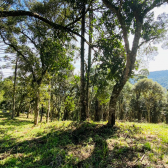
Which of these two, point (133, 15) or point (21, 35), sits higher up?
point (21, 35)

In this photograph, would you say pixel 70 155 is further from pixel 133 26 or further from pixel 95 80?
pixel 133 26

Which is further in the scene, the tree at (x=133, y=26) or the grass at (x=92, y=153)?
the tree at (x=133, y=26)

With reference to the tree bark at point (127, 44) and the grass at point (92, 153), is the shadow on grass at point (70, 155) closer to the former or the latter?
the grass at point (92, 153)

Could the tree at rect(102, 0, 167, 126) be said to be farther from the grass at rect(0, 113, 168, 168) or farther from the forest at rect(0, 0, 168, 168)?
the grass at rect(0, 113, 168, 168)

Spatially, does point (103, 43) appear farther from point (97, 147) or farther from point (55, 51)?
point (97, 147)

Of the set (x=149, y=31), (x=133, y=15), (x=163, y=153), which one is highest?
(x=133, y=15)

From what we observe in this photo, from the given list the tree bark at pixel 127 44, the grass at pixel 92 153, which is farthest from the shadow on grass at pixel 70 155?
the tree bark at pixel 127 44

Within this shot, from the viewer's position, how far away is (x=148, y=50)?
27.8ft

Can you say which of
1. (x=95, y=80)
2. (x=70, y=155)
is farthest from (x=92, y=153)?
(x=95, y=80)

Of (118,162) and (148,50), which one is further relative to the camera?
(148,50)

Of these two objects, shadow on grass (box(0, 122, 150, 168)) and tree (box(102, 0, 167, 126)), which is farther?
tree (box(102, 0, 167, 126))

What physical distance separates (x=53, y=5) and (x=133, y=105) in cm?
3351

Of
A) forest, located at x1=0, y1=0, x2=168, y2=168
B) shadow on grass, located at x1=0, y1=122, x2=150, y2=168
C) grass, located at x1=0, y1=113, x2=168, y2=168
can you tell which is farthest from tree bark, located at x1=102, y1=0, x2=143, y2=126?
shadow on grass, located at x1=0, y1=122, x2=150, y2=168

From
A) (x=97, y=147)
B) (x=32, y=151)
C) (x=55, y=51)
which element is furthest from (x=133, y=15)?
(x=32, y=151)
